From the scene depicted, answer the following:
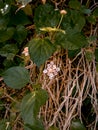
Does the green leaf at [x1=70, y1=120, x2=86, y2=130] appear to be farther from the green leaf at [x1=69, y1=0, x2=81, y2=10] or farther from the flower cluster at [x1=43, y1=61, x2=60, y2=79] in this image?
the green leaf at [x1=69, y1=0, x2=81, y2=10]

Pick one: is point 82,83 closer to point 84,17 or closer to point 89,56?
point 89,56

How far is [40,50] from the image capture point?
2.32 feet

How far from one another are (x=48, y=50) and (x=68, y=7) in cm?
22

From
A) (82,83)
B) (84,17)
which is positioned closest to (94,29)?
(84,17)

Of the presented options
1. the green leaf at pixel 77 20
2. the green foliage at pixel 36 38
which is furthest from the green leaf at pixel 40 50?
the green leaf at pixel 77 20

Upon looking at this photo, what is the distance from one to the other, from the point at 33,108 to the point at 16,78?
0.31 feet

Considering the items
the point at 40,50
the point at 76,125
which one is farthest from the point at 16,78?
the point at 76,125

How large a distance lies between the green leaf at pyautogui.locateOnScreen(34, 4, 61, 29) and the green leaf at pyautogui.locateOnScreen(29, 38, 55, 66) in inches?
2.9

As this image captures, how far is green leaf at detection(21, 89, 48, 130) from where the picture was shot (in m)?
0.68

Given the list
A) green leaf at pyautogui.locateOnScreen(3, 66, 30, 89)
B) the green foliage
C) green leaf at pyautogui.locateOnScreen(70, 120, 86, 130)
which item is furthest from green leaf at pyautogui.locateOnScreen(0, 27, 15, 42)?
green leaf at pyautogui.locateOnScreen(70, 120, 86, 130)

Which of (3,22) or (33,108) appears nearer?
(33,108)

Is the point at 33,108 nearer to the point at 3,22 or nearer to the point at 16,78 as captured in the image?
the point at 16,78

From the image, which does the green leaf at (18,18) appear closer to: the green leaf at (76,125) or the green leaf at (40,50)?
the green leaf at (40,50)

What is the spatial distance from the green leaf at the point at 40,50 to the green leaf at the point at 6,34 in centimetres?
13
